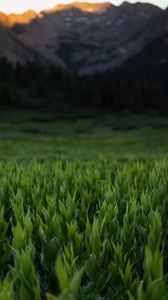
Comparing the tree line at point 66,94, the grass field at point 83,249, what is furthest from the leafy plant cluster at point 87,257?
the tree line at point 66,94

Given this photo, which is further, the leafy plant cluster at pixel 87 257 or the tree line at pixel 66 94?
the tree line at pixel 66 94

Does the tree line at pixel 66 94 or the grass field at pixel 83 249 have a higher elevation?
the tree line at pixel 66 94

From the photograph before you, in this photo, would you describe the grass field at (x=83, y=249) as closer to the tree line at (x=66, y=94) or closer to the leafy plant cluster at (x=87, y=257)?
the leafy plant cluster at (x=87, y=257)

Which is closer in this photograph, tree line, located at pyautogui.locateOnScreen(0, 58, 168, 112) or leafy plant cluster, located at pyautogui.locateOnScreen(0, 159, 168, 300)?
leafy plant cluster, located at pyautogui.locateOnScreen(0, 159, 168, 300)

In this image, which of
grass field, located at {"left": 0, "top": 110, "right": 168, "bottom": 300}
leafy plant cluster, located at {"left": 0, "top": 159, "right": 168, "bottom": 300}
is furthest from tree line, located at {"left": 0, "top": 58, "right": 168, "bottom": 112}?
leafy plant cluster, located at {"left": 0, "top": 159, "right": 168, "bottom": 300}

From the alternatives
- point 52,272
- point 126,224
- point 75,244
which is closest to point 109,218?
point 126,224

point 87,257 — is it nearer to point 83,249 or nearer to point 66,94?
point 83,249

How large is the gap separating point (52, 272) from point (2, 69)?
110275mm

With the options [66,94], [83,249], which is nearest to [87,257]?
[83,249]

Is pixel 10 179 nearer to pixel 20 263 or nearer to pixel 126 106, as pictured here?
pixel 20 263

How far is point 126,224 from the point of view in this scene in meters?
4.23

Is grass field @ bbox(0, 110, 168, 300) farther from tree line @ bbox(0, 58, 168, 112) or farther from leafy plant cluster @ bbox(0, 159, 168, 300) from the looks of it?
tree line @ bbox(0, 58, 168, 112)

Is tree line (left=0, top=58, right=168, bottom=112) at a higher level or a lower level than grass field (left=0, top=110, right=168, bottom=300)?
higher

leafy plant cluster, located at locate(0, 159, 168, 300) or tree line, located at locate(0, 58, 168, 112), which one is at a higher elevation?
tree line, located at locate(0, 58, 168, 112)
